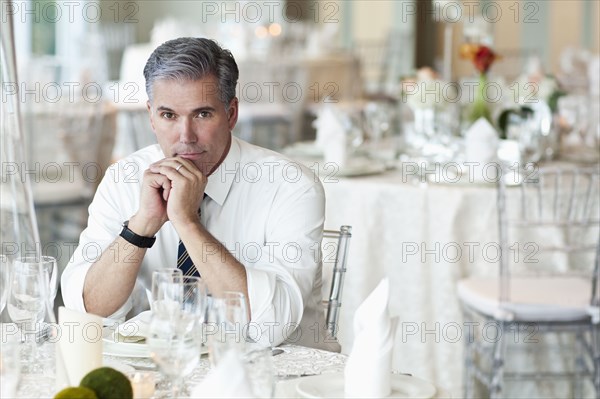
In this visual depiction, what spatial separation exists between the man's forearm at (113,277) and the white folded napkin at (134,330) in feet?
0.66

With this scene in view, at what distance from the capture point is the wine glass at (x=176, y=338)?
4.56 ft

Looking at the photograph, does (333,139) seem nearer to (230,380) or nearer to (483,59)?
(483,59)

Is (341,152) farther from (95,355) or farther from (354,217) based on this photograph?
(95,355)

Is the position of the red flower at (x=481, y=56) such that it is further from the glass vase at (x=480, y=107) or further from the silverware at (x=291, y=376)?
the silverware at (x=291, y=376)

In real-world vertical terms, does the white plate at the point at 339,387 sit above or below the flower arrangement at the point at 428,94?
below

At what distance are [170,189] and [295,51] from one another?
6.85 m

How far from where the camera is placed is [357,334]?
152 centimetres

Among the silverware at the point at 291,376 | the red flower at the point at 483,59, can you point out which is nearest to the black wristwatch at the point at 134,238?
the silverware at the point at 291,376

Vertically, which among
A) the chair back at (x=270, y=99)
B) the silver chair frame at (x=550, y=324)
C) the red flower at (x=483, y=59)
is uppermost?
the chair back at (x=270, y=99)

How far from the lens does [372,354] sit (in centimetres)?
148

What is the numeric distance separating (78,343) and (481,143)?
2.35 m

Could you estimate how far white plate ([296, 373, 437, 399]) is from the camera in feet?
4.90

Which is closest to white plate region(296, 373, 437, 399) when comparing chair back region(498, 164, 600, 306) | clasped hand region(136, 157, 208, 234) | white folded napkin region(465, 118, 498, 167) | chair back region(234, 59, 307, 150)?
clasped hand region(136, 157, 208, 234)

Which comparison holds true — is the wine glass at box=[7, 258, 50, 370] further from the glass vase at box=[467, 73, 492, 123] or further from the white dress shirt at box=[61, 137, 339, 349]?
the glass vase at box=[467, 73, 492, 123]
